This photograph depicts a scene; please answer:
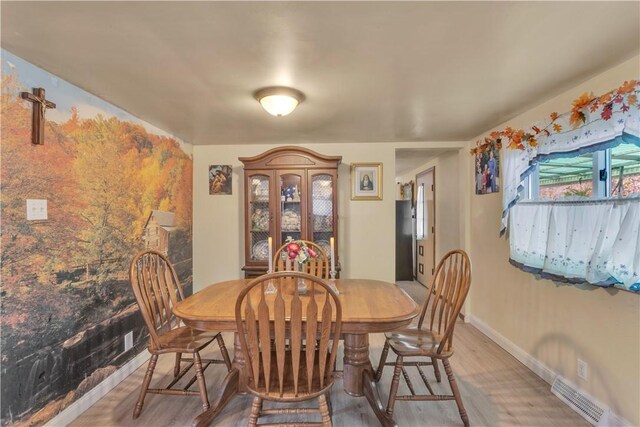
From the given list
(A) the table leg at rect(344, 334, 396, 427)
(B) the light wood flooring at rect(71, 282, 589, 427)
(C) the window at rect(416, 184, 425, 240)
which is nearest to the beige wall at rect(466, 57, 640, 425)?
(B) the light wood flooring at rect(71, 282, 589, 427)

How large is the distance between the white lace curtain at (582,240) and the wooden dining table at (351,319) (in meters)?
1.02

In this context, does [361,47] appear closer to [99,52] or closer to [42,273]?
[99,52]

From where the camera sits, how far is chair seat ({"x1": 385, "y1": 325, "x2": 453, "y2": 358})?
1749mm

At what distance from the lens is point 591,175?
189 centimetres

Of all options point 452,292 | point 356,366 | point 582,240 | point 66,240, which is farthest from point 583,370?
point 66,240

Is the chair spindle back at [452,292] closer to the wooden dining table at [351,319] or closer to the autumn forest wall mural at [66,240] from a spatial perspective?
the wooden dining table at [351,319]

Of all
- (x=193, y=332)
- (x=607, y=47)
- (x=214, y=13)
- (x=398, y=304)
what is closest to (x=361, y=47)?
(x=214, y=13)

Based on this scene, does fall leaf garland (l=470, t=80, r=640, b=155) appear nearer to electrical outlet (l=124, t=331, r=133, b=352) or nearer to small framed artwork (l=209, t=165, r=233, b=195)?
small framed artwork (l=209, t=165, r=233, b=195)

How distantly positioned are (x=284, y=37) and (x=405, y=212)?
14.4 ft

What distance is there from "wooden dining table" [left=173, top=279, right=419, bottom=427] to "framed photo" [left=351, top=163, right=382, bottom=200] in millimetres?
1444

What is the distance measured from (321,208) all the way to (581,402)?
2.51 metres

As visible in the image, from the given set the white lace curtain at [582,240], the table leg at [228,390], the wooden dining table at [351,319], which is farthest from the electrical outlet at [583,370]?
the table leg at [228,390]

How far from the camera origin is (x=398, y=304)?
177 centimetres

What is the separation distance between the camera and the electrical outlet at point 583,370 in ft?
Answer: 6.21
